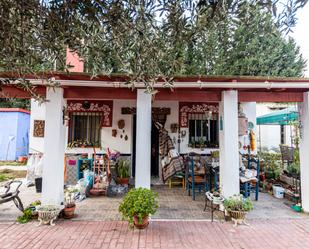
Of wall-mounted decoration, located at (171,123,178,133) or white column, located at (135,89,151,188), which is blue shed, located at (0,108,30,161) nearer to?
wall-mounted decoration, located at (171,123,178,133)

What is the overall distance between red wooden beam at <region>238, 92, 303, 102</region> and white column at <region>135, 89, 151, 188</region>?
212 cm

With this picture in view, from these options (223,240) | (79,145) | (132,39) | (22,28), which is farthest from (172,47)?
(79,145)

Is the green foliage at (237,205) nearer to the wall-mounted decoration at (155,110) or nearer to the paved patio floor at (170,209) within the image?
the paved patio floor at (170,209)

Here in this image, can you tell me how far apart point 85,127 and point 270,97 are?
5.54 m

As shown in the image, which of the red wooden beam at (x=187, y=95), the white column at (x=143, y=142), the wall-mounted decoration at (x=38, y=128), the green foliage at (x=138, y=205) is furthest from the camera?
the wall-mounted decoration at (x=38, y=128)

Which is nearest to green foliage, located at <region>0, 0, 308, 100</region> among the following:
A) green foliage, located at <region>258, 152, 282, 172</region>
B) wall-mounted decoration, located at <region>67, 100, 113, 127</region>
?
wall-mounted decoration, located at <region>67, 100, 113, 127</region>

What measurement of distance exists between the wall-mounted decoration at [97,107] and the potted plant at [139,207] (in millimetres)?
3876

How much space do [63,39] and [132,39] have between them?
2.16 feet

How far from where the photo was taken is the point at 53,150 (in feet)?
A: 14.3

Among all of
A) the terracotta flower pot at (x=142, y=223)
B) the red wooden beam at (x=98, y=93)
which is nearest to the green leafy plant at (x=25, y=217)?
the terracotta flower pot at (x=142, y=223)

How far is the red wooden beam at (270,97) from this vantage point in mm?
4785

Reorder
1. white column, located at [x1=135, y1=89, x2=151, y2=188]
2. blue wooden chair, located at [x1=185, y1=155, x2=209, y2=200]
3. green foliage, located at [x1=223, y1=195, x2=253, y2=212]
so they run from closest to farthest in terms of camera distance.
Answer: green foliage, located at [x1=223, y1=195, x2=253, y2=212]
white column, located at [x1=135, y1=89, x2=151, y2=188]
blue wooden chair, located at [x1=185, y1=155, x2=209, y2=200]

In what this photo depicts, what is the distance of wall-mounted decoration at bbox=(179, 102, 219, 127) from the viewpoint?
7.33 metres

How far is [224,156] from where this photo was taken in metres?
4.55
